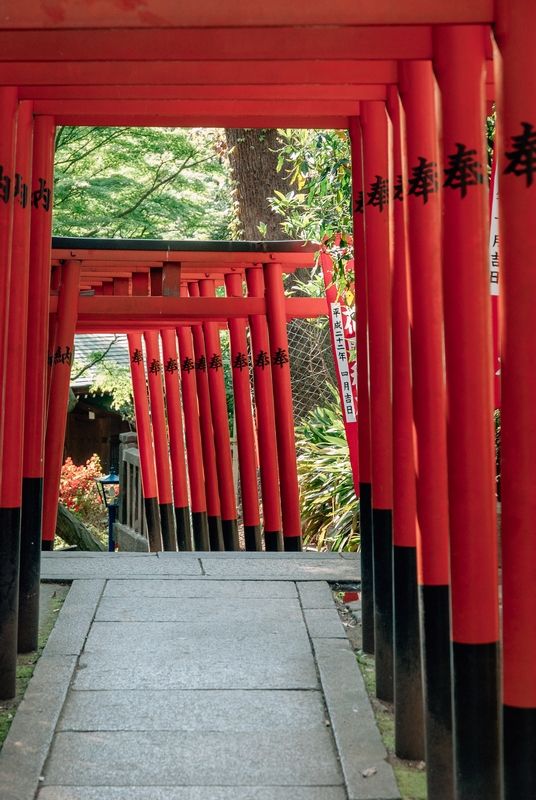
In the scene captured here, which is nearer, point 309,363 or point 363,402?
point 363,402

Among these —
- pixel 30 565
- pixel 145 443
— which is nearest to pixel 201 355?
pixel 145 443

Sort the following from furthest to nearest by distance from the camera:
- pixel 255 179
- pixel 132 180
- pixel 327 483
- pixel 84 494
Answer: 1. pixel 84 494
2. pixel 132 180
3. pixel 255 179
4. pixel 327 483

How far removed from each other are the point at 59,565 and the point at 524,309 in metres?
4.90

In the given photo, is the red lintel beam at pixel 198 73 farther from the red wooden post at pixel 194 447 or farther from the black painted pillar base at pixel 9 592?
the red wooden post at pixel 194 447

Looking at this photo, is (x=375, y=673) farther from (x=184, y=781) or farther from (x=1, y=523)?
(x=1, y=523)

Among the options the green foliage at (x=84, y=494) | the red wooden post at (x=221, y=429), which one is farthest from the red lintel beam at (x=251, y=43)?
the green foliage at (x=84, y=494)

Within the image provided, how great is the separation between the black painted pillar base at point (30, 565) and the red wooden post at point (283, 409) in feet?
12.2

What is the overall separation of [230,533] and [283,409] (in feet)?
8.07

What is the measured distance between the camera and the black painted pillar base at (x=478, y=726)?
298 cm

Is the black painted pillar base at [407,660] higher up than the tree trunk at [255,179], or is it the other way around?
the tree trunk at [255,179]

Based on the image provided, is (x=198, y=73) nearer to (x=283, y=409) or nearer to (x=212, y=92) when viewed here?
(x=212, y=92)

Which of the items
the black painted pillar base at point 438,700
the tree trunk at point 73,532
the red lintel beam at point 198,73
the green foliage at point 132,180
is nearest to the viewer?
the black painted pillar base at point 438,700

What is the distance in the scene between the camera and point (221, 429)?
10383mm

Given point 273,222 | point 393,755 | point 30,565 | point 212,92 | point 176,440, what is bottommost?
point 393,755
